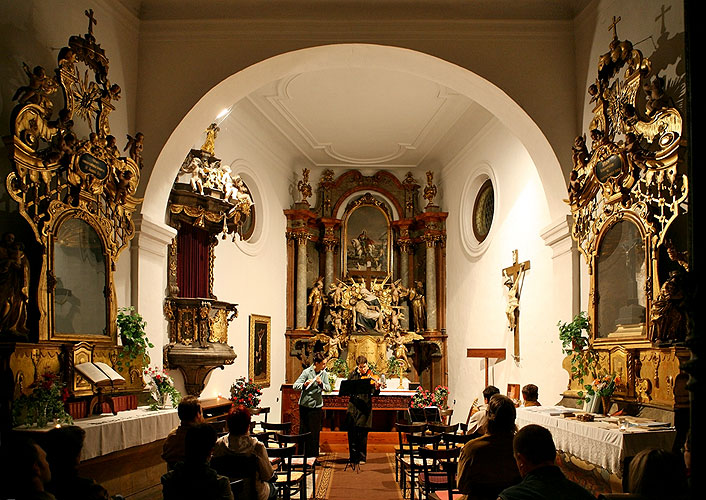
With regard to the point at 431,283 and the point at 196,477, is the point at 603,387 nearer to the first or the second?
the point at 196,477

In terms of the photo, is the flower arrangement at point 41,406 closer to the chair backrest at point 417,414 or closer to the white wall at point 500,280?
the white wall at point 500,280

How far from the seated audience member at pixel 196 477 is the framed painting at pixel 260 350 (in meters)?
9.56

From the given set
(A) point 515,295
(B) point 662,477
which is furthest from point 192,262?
(B) point 662,477

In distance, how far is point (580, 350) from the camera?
7.33 metres

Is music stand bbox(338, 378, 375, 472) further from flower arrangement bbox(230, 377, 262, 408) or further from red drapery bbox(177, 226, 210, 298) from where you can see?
red drapery bbox(177, 226, 210, 298)

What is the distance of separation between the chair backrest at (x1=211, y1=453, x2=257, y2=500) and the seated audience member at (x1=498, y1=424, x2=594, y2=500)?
2.23 metres

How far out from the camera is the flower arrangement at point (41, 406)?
5.48 metres

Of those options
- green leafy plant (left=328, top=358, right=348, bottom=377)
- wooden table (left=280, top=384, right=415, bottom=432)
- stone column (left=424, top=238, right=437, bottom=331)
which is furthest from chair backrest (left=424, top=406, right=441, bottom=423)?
stone column (left=424, top=238, right=437, bottom=331)

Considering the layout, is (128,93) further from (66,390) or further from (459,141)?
(459,141)

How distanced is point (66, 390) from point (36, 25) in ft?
11.4

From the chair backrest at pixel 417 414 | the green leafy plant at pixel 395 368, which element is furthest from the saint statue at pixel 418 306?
the chair backrest at pixel 417 414

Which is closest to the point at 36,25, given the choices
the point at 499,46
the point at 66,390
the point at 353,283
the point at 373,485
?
the point at 66,390

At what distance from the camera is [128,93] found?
27.4 feet

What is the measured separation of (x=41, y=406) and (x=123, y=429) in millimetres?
869
